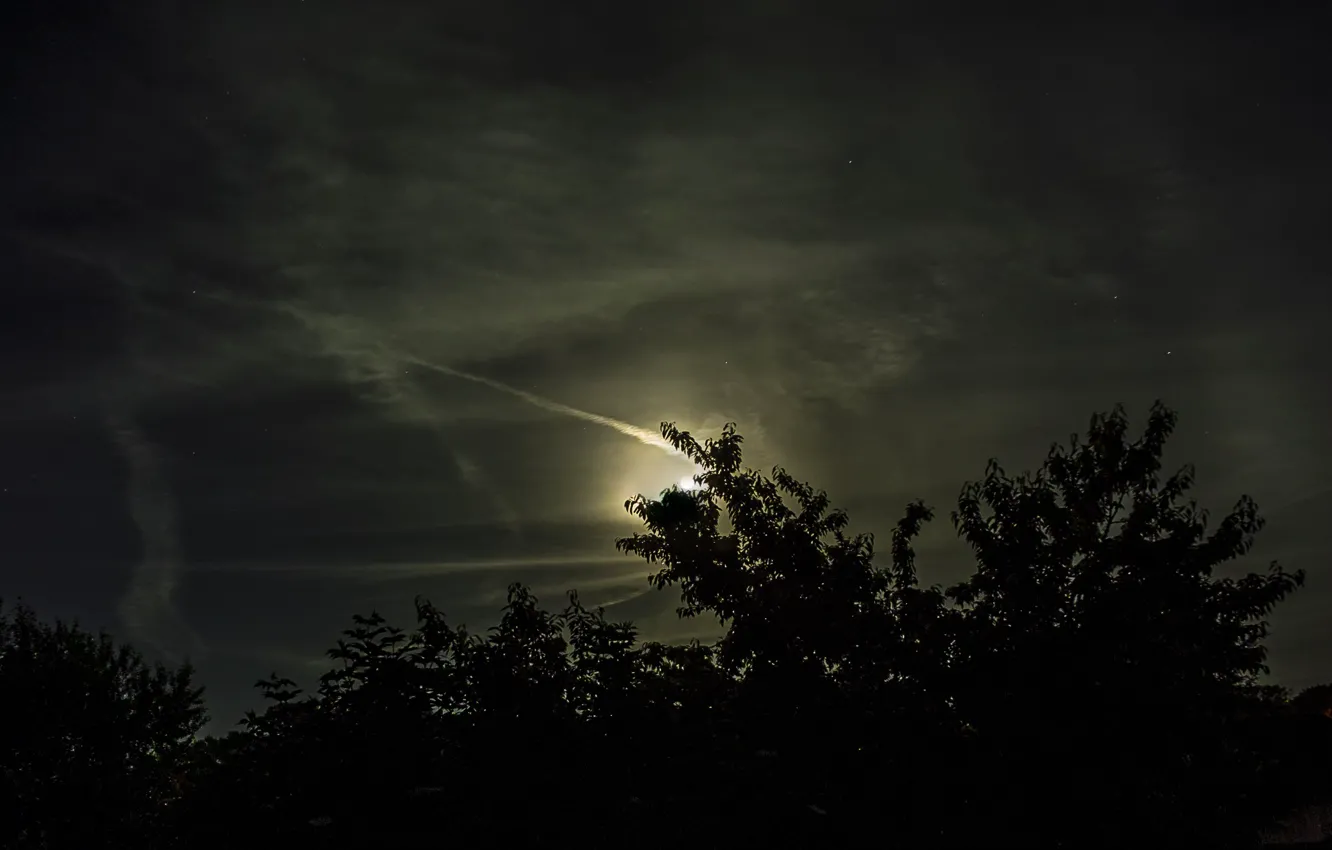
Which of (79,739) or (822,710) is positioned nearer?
(822,710)

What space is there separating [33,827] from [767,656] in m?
41.0

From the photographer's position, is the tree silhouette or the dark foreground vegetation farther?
the tree silhouette

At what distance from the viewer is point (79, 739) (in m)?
50.1

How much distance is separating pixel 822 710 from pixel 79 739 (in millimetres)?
46492

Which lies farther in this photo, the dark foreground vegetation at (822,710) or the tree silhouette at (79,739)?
the tree silhouette at (79,739)

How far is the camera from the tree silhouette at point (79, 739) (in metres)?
44.3

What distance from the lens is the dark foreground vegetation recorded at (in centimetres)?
1409

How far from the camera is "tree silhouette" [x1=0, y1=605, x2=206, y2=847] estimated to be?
145ft

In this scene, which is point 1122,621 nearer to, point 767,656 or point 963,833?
point 963,833

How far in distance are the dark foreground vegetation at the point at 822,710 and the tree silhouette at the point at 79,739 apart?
3036 centimetres

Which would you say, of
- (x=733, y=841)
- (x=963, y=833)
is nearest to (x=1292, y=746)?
(x=963, y=833)

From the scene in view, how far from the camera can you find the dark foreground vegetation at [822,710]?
46.2 ft

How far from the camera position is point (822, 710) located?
56.7 feet

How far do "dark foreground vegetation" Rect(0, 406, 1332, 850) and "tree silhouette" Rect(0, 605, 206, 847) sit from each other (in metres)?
30.4
